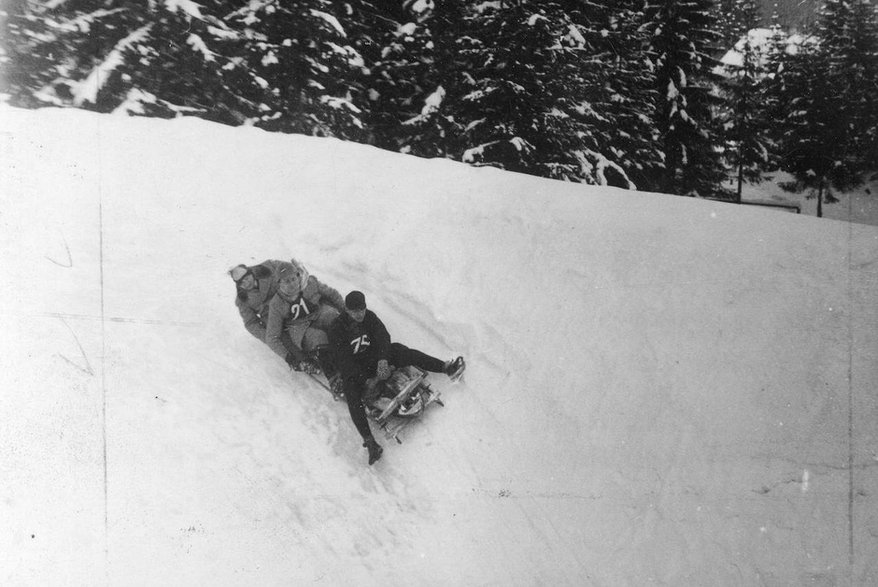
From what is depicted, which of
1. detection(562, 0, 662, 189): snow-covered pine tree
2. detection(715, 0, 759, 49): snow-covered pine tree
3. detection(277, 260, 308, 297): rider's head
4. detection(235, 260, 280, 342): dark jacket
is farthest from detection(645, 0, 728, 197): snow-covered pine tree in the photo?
detection(235, 260, 280, 342): dark jacket

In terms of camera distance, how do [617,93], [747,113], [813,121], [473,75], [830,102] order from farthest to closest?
1. [747,113]
2. [813,121]
3. [830,102]
4. [617,93]
5. [473,75]

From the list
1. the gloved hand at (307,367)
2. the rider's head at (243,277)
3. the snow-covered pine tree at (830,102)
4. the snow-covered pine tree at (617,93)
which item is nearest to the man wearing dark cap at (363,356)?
the gloved hand at (307,367)

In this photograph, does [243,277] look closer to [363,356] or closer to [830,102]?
[363,356]

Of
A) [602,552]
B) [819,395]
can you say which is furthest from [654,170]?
[602,552]

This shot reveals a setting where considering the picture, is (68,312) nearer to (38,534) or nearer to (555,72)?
(38,534)

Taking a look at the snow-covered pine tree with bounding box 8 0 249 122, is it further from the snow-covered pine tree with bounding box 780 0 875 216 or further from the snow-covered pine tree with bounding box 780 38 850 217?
the snow-covered pine tree with bounding box 780 38 850 217

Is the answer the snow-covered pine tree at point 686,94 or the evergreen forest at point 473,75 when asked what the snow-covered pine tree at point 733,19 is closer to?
the evergreen forest at point 473,75

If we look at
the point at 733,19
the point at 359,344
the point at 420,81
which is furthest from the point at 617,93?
the point at 359,344

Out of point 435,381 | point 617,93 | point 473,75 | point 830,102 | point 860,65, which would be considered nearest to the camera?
point 435,381
